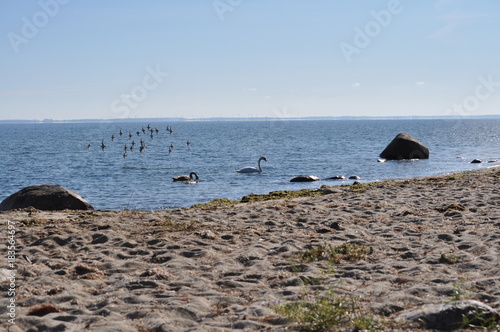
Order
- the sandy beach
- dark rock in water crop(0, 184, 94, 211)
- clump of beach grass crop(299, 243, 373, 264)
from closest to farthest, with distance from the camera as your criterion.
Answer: the sandy beach
clump of beach grass crop(299, 243, 373, 264)
dark rock in water crop(0, 184, 94, 211)

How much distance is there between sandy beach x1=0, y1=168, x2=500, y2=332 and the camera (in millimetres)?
5816

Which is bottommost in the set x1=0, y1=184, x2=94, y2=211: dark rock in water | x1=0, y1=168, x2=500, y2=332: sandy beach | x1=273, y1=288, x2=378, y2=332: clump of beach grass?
x1=0, y1=184, x2=94, y2=211: dark rock in water

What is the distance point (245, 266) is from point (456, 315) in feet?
11.8

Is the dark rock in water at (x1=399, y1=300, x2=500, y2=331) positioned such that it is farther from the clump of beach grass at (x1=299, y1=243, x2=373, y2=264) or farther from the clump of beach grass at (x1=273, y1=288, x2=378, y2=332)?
the clump of beach grass at (x1=299, y1=243, x2=373, y2=264)

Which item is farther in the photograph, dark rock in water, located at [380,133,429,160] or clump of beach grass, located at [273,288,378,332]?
dark rock in water, located at [380,133,429,160]

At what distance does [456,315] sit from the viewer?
5.23 m

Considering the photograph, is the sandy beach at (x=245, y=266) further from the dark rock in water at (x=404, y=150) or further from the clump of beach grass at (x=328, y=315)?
the dark rock in water at (x=404, y=150)

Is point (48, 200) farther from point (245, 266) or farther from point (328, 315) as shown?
point (328, 315)

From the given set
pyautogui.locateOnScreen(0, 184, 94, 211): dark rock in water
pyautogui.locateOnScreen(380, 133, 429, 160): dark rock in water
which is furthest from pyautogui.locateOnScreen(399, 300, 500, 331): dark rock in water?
pyautogui.locateOnScreen(380, 133, 429, 160): dark rock in water

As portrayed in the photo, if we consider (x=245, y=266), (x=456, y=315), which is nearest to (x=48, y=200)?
(x=245, y=266)

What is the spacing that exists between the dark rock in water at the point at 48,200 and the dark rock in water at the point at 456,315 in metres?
14.0

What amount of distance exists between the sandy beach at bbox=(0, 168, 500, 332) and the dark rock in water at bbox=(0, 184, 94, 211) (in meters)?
3.42

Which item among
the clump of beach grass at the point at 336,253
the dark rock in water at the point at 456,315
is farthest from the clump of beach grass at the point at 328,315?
the clump of beach grass at the point at 336,253

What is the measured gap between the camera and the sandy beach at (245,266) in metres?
5.82
